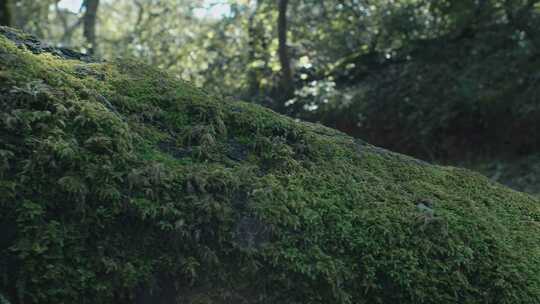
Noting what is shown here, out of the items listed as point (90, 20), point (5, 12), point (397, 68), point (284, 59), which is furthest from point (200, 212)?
point (90, 20)

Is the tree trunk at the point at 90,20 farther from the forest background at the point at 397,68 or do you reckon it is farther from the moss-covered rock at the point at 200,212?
the moss-covered rock at the point at 200,212

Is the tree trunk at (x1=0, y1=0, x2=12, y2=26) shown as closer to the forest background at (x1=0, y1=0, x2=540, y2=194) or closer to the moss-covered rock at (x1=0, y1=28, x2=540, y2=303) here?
the forest background at (x1=0, y1=0, x2=540, y2=194)

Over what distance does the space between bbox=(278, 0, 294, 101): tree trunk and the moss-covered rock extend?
8251 mm

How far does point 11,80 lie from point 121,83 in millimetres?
591

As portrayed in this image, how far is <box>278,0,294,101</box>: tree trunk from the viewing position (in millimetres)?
10953

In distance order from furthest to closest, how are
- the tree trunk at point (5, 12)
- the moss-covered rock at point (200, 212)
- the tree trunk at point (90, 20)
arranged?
1. the tree trunk at point (90, 20)
2. the tree trunk at point (5, 12)
3. the moss-covered rock at point (200, 212)

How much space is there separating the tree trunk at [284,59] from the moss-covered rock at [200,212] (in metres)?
8.25

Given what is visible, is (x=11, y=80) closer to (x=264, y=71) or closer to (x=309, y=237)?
(x=309, y=237)

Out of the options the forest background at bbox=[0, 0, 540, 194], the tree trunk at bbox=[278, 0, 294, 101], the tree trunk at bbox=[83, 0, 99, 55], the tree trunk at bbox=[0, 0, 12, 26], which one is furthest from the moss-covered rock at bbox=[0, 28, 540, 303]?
the tree trunk at bbox=[83, 0, 99, 55]

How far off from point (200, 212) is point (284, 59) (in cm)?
926

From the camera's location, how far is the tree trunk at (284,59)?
10953 mm

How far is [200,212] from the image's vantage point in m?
2.17

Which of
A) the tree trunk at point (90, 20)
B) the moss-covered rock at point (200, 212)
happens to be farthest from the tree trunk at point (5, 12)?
the moss-covered rock at point (200, 212)

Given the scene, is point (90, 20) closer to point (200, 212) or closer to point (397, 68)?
point (397, 68)
